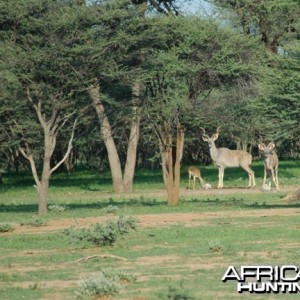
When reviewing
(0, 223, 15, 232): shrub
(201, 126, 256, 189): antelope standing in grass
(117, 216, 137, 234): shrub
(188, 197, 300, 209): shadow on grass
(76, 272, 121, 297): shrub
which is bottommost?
(0, 223, 15, 232): shrub

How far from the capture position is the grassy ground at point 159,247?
Answer: 52.6ft

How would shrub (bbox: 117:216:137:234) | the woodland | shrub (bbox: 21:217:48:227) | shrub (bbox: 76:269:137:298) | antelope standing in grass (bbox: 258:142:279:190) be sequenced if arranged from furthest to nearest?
antelope standing in grass (bbox: 258:142:279:190), the woodland, shrub (bbox: 21:217:48:227), shrub (bbox: 117:216:137:234), shrub (bbox: 76:269:137:298)

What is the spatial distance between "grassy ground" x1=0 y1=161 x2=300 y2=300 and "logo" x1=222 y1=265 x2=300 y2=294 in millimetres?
190

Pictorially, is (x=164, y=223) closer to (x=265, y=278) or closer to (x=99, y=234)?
(x=99, y=234)

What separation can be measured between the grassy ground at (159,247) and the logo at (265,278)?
0.19m

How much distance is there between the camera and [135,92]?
3459 cm

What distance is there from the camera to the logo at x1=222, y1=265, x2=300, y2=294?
15008 mm

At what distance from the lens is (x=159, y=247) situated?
21672 millimetres

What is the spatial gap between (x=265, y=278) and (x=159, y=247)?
5801 mm

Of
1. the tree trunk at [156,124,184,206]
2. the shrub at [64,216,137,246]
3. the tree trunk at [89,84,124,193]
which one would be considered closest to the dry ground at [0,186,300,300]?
the shrub at [64,216,137,246]

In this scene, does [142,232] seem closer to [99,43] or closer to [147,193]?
[99,43]

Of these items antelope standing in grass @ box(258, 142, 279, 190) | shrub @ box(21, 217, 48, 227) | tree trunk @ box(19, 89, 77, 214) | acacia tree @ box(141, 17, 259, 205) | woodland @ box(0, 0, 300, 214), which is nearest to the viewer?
shrub @ box(21, 217, 48, 227)

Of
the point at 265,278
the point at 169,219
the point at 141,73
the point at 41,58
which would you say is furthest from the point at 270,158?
the point at 265,278

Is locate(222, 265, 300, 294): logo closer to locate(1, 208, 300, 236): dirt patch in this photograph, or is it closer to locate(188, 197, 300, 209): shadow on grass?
locate(1, 208, 300, 236): dirt patch
